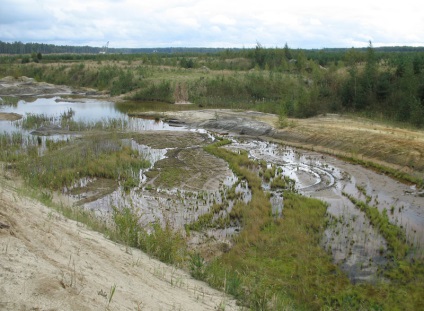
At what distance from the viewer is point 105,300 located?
4.64 meters

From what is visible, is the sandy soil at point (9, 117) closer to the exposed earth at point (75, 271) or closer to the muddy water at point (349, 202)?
the muddy water at point (349, 202)

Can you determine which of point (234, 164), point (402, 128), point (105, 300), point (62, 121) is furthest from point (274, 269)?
point (62, 121)

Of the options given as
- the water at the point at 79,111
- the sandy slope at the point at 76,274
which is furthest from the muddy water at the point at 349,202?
the water at the point at 79,111

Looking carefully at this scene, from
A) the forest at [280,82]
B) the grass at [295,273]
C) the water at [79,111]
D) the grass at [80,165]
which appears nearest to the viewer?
the grass at [295,273]

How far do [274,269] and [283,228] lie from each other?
2216 mm

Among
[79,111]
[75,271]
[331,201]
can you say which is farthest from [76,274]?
[79,111]

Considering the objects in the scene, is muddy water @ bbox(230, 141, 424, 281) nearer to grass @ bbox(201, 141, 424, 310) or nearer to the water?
grass @ bbox(201, 141, 424, 310)

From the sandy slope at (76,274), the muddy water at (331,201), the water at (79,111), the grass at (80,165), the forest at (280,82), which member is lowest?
the muddy water at (331,201)

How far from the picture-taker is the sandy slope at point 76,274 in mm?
4359

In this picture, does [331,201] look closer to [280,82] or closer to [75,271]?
[75,271]

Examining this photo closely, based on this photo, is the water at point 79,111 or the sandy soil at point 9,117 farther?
the sandy soil at point 9,117

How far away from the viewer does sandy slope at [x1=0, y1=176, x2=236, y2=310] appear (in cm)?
436

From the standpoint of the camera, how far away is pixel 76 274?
5000 mm

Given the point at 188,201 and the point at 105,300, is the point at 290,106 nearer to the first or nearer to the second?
the point at 188,201
